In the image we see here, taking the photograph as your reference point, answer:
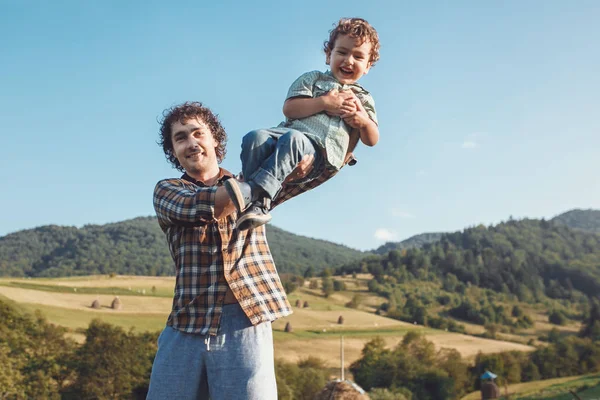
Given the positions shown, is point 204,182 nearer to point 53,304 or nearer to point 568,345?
point 53,304

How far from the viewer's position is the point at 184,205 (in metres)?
2.80

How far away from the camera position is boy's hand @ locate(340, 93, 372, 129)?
3143mm

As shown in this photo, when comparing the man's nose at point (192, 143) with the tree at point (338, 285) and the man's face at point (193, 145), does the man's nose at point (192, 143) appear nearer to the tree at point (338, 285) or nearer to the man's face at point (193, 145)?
the man's face at point (193, 145)

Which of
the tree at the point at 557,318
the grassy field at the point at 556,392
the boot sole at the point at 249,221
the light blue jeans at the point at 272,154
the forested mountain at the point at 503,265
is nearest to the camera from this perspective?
the boot sole at the point at 249,221

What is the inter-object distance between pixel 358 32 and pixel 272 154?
0.89m

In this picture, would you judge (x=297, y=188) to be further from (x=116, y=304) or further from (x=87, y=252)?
(x=87, y=252)

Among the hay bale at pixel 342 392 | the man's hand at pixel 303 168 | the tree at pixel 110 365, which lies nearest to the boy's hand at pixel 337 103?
the man's hand at pixel 303 168

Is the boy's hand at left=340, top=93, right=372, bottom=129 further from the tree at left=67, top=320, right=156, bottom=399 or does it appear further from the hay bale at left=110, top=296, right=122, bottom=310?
the hay bale at left=110, top=296, right=122, bottom=310

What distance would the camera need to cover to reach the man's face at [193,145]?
124 inches

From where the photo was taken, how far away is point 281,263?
174m

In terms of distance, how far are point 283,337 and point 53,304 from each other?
27222 millimetres

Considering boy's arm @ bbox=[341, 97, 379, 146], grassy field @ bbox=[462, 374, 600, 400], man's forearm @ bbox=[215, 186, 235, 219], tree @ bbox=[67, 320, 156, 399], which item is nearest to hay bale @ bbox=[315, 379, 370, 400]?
grassy field @ bbox=[462, 374, 600, 400]

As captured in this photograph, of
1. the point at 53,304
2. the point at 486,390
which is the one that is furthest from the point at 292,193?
the point at 53,304

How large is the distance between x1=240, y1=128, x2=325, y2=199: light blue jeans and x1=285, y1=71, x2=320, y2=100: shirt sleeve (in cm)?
26
